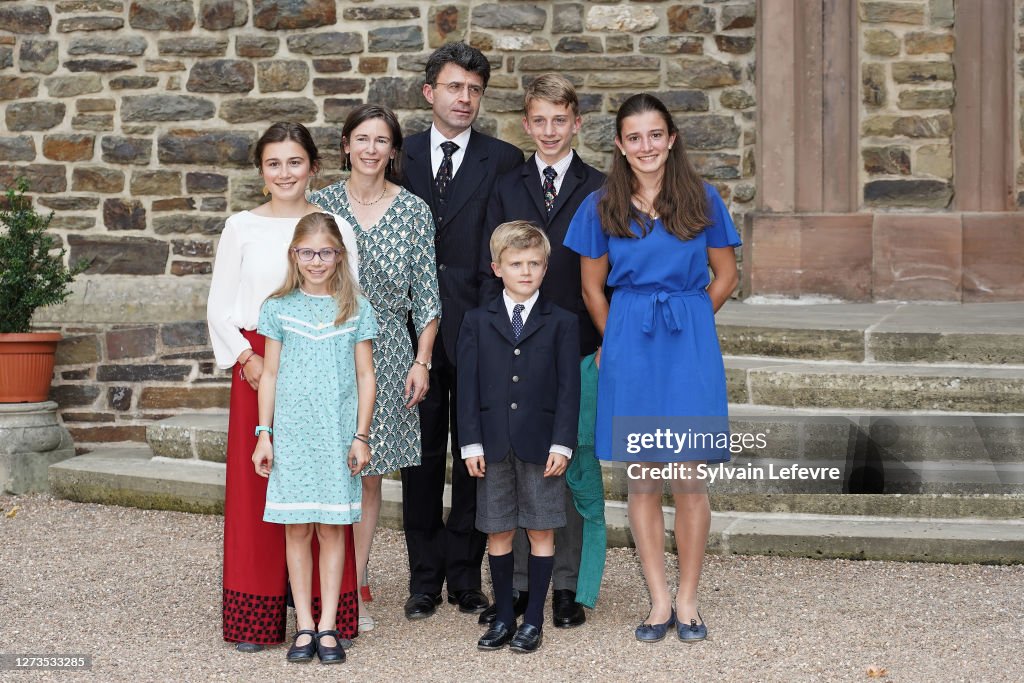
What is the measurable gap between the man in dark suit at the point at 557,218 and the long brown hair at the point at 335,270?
556 mm

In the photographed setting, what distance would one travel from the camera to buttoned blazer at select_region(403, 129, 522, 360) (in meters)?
4.26

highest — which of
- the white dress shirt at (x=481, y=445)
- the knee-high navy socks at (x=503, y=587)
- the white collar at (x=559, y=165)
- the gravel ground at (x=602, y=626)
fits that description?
the white collar at (x=559, y=165)

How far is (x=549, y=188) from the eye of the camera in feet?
13.6

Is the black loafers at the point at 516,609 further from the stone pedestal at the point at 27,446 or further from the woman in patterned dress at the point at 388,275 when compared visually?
the stone pedestal at the point at 27,446

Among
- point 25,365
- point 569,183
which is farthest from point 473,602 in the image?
point 25,365

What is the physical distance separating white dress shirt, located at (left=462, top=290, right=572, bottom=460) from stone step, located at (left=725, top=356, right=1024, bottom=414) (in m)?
2.28

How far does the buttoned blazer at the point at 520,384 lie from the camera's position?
3.81 m

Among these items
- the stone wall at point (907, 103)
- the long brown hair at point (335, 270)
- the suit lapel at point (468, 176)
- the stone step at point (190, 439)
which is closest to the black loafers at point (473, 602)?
the long brown hair at point (335, 270)

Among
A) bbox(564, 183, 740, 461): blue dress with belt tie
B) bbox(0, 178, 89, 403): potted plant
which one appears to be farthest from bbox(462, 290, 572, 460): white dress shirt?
bbox(0, 178, 89, 403): potted plant

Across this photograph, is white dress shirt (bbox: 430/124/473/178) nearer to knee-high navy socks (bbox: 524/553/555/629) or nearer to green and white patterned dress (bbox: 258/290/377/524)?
green and white patterned dress (bbox: 258/290/377/524)

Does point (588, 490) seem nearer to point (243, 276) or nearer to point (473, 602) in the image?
point (473, 602)

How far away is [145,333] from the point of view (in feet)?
24.2

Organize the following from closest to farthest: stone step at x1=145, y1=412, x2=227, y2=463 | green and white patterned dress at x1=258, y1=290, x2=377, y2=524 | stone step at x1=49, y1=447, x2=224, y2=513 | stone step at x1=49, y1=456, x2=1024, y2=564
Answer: green and white patterned dress at x1=258, y1=290, x2=377, y2=524
stone step at x1=49, y1=456, x2=1024, y2=564
stone step at x1=49, y1=447, x2=224, y2=513
stone step at x1=145, y1=412, x2=227, y2=463

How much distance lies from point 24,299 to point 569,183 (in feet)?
12.1
